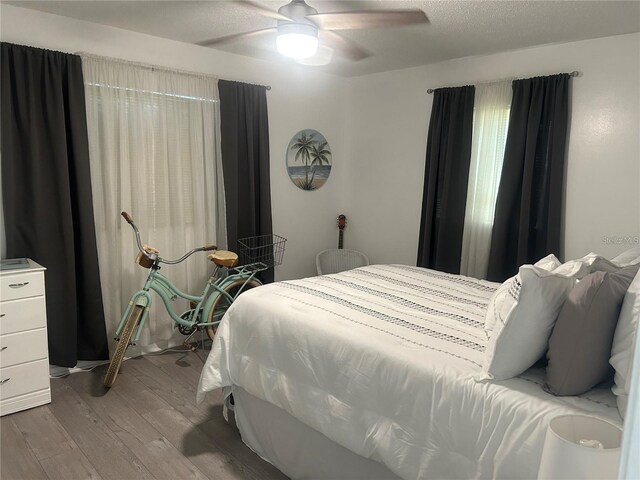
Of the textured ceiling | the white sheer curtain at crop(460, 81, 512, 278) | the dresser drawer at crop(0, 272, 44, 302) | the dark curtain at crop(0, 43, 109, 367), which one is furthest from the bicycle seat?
the white sheer curtain at crop(460, 81, 512, 278)

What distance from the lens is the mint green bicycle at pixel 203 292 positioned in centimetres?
315

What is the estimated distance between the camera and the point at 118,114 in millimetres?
3422

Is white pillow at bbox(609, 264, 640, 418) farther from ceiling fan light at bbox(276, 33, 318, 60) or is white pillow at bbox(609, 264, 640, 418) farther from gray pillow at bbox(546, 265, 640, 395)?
ceiling fan light at bbox(276, 33, 318, 60)

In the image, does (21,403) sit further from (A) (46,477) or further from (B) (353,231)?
(B) (353,231)

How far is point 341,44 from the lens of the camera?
3090 mm

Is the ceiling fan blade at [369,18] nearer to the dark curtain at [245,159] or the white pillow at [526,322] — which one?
the white pillow at [526,322]

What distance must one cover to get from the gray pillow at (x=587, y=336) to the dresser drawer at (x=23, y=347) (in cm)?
277

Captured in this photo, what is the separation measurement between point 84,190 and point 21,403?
4.55 ft

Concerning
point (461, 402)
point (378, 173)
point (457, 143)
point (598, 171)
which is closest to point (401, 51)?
point (457, 143)

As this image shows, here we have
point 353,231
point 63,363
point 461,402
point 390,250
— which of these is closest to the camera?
point 461,402

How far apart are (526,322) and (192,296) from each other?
2714 millimetres

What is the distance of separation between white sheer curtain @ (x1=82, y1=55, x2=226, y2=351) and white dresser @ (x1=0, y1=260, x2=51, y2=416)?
2.25 ft

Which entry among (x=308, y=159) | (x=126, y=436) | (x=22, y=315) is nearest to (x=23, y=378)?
(x=22, y=315)

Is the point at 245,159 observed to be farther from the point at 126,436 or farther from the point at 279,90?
the point at 126,436
